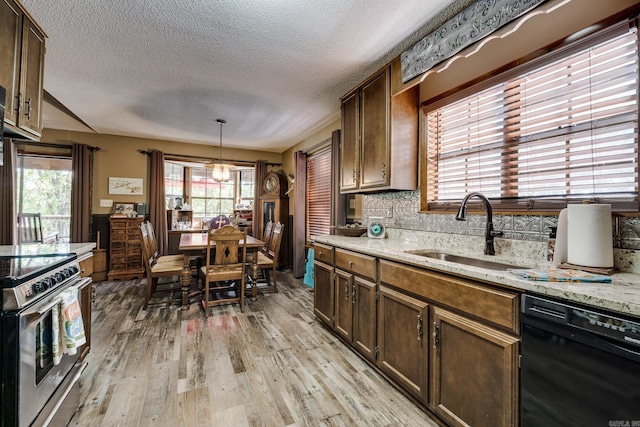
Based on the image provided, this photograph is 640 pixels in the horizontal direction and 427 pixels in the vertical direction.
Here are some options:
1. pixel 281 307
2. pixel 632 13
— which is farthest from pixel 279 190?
pixel 632 13

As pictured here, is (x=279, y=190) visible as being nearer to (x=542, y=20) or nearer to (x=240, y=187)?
(x=240, y=187)

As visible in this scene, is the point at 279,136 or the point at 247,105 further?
the point at 279,136

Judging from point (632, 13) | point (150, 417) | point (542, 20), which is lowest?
point (150, 417)

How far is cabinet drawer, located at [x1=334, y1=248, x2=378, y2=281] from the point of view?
205 cm

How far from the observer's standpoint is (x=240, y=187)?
6.41m

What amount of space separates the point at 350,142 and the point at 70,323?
261cm

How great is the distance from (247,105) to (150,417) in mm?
3290

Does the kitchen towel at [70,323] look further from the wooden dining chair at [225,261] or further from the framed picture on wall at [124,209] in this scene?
the framed picture on wall at [124,209]

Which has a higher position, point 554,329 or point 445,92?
point 445,92

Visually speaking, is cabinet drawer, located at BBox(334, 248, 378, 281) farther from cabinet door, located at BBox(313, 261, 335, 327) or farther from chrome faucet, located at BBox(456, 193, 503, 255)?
chrome faucet, located at BBox(456, 193, 503, 255)

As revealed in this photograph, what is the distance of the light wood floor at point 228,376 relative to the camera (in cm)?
163

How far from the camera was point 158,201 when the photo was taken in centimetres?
518

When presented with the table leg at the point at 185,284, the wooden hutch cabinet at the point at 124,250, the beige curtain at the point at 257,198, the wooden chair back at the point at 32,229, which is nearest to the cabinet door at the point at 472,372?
the table leg at the point at 185,284

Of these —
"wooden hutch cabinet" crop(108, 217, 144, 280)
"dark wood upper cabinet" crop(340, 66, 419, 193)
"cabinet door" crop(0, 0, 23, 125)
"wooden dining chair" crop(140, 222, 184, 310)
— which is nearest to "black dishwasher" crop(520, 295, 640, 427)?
"dark wood upper cabinet" crop(340, 66, 419, 193)
